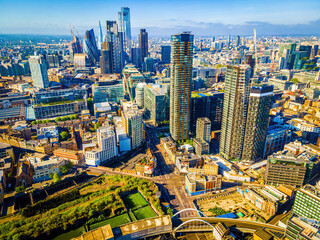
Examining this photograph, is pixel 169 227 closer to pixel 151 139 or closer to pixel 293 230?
pixel 293 230

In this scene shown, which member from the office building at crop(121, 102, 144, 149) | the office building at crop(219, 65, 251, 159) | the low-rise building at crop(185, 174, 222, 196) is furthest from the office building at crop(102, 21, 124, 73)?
the low-rise building at crop(185, 174, 222, 196)

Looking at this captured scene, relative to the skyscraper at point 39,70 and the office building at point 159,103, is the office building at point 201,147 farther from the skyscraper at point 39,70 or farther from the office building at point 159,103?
the skyscraper at point 39,70

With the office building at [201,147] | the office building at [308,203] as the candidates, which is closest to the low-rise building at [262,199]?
the office building at [308,203]

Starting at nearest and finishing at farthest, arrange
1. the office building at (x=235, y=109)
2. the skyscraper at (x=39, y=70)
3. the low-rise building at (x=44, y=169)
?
the low-rise building at (x=44, y=169) → the office building at (x=235, y=109) → the skyscraper at (x=39, y=70)

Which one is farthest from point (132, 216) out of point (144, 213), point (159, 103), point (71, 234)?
point (159, 103)

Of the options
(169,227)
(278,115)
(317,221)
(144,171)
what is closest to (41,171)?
(144,171)

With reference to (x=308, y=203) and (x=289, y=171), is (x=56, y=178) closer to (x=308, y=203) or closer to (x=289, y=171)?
(x=308, y=203)

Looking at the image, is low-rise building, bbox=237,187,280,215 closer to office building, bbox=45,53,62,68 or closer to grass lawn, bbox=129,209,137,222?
grass lawn, bbox=129,209,137,222
